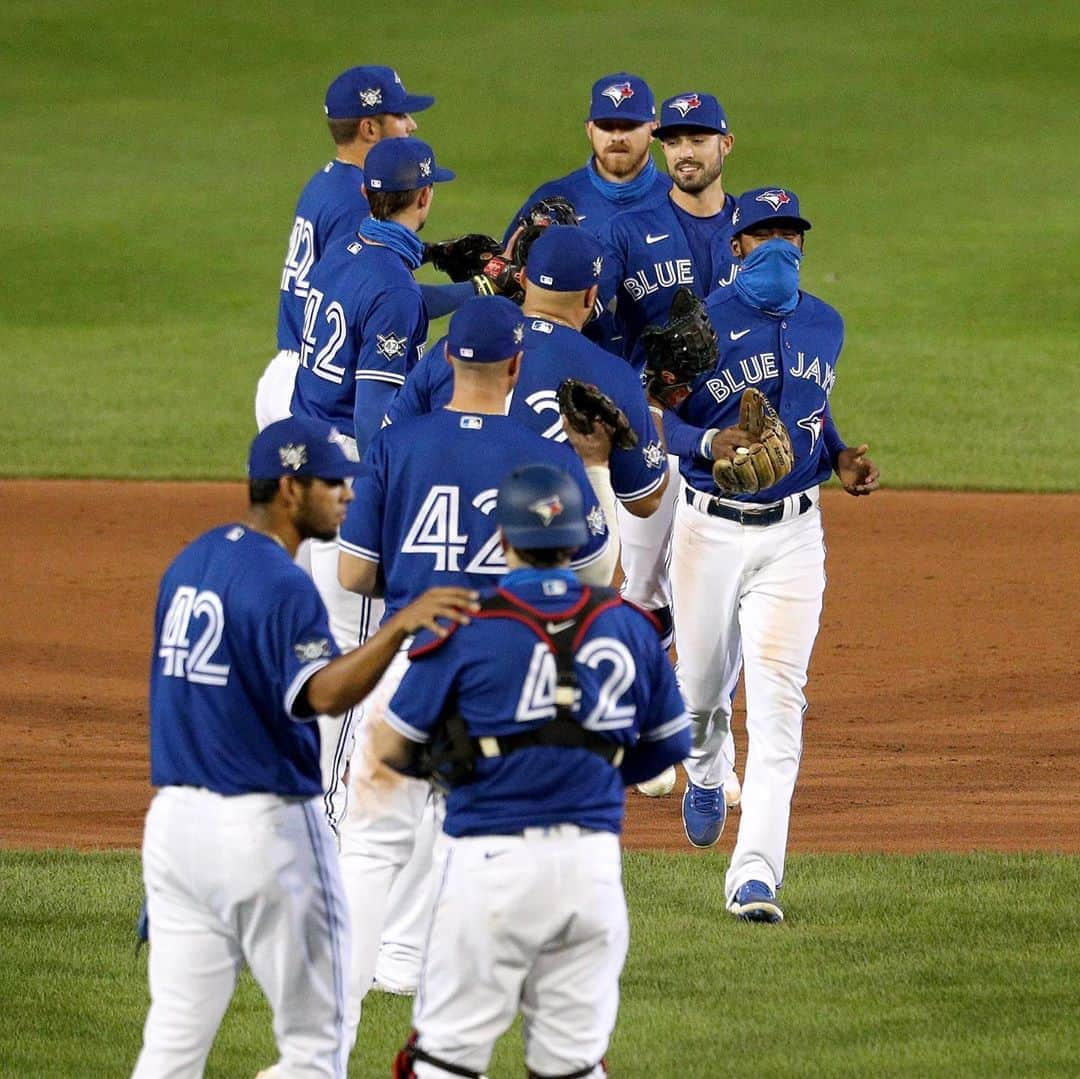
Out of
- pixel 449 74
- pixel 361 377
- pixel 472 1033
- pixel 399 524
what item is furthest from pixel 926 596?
pixel 449 74

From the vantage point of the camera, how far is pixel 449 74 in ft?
119

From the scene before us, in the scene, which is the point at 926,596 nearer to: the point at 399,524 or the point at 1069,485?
the point at 1069,485

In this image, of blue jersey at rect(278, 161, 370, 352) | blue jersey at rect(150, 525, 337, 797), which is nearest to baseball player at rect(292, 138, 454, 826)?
blue jersey at rect(278, 161, 370, 352)

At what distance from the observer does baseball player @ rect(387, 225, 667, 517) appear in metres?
6.75

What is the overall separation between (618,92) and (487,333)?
341cm

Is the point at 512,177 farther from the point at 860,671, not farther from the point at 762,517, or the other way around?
the point at 762,517

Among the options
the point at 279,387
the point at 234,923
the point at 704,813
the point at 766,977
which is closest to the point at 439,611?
the point at 234,923

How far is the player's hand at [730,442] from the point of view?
770 cm

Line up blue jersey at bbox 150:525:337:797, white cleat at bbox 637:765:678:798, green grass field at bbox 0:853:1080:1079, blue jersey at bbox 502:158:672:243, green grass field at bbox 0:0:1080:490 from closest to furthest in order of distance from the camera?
blue jersey at bbox 150:525:337:797 → green grass field at bbox 0:853:1080:1079 → blue jersey at bbox 502:158:672:243 → white cleat at bbox 637:765:678:798 → green grass field at bbox 0:0:1080:490

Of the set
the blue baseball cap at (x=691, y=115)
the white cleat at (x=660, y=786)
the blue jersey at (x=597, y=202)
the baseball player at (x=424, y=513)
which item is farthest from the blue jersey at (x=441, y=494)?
the white cleat at (x=660, y=786)

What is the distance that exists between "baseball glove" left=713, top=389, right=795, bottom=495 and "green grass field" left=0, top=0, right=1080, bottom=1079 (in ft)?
5.38

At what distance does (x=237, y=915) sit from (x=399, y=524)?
5.28 feet

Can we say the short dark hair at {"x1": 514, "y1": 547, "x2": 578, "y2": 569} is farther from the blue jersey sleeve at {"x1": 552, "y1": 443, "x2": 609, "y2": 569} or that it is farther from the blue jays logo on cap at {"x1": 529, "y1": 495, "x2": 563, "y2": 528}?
the blue jersey sleeve at {"x1": 552, "y1": 443, "x2": 609, "y2": 569}

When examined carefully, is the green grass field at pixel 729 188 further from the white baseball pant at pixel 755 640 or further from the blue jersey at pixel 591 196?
the blue jersey at pixel 591 196
